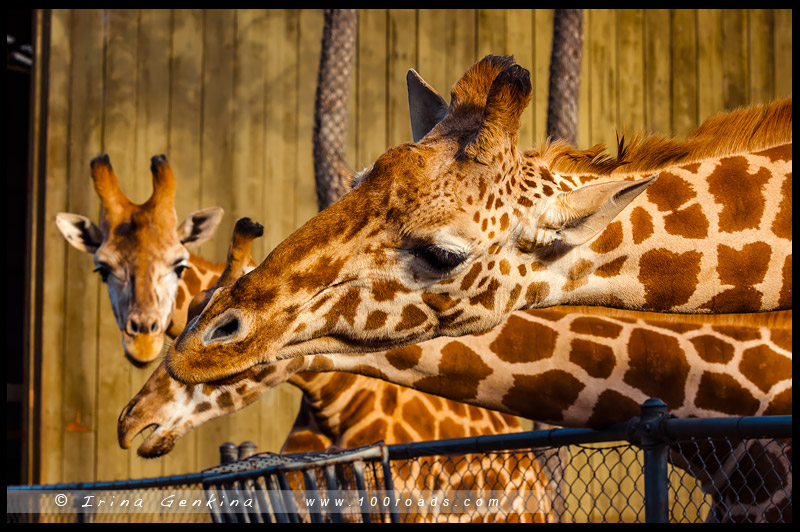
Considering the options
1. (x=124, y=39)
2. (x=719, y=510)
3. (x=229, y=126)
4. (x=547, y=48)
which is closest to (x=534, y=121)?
(x=547, y=48)

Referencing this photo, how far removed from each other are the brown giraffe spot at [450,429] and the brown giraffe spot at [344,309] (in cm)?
222

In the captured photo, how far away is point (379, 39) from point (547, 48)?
62.4 inches

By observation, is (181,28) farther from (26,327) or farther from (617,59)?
(617,59)

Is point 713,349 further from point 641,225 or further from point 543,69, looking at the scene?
point 543,69

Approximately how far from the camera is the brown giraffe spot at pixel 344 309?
2.36m

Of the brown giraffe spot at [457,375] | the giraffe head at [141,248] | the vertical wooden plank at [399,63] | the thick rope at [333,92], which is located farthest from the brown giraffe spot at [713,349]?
the vertical wooden plank at [399,63]

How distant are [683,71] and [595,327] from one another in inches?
290

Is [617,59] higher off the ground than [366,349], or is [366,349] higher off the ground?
[617,59]

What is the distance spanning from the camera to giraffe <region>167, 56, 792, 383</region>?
2.31 m

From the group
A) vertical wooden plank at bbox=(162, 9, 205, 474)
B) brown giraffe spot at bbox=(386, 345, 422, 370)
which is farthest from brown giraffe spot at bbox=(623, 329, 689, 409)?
vertical wooden plank at bbox=(162, 9, 205, 474)

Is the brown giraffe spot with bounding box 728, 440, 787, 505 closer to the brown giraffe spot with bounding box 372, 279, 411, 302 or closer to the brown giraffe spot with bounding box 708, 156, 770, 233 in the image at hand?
the brown giraffe spot with bounding box 708, 156, 770, 233

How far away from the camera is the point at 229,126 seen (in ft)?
28.8

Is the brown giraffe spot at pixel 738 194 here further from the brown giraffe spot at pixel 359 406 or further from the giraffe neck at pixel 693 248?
the brown giraffe spot at pixel 359 406

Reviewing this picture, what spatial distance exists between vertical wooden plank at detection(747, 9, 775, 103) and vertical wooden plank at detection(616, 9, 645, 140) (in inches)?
48.1
